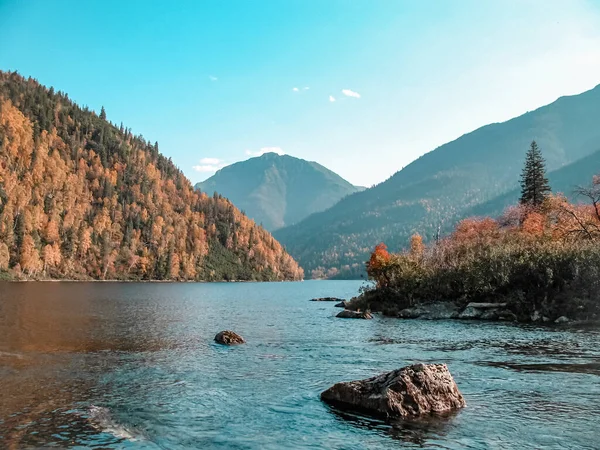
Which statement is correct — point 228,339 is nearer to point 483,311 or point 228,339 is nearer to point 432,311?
point 432,311

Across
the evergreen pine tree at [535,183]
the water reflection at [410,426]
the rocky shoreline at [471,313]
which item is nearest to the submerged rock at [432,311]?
the rocky shoreline at [471,313]

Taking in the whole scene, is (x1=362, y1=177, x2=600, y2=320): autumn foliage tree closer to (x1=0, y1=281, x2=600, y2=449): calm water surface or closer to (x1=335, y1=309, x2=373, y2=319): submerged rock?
(x1=335, y1=309, x2=373, y2=319): submerged rock

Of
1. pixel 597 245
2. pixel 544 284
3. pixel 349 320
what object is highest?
pixel 597 245

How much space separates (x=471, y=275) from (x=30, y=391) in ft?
163

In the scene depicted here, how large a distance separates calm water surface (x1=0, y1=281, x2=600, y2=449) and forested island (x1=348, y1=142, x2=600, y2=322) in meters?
8.50

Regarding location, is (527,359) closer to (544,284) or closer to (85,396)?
(85,396)

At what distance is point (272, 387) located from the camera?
21578 mm

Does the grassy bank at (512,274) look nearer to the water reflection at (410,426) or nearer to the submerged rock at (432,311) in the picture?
the submerged rock at (432,311)

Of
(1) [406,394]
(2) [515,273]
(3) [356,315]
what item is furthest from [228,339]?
(2) [515,273]

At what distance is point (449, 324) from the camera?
48938mm

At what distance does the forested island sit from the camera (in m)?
48.9

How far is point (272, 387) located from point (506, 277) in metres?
40.2

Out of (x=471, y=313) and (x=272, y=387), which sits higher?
(x=471, y=313)

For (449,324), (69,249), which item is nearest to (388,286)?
(449,324)
